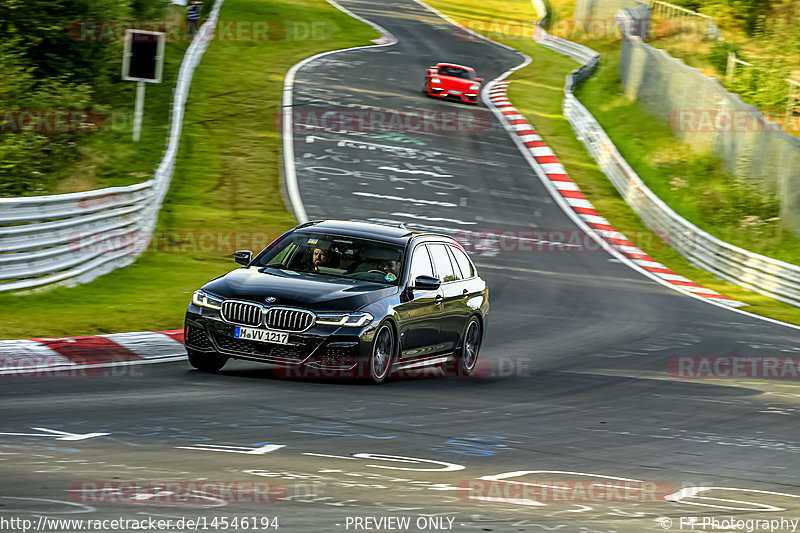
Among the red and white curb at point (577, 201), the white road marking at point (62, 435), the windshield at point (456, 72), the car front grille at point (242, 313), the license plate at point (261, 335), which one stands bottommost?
the red and white curb at point (577, 201)

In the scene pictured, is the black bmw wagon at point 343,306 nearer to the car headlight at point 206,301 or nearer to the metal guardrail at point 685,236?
the car headlight at point 206,301

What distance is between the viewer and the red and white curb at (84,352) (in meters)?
10.6

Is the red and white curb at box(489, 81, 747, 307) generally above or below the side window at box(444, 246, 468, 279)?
below

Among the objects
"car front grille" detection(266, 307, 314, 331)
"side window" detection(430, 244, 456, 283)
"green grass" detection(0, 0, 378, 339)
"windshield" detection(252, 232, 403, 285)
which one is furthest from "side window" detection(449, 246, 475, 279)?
"green grass" detection(0, 0, 378, 339)

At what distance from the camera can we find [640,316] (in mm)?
18594

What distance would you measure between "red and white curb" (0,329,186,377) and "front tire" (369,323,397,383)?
7.19 ft

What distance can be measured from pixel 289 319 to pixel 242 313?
448 millimetres

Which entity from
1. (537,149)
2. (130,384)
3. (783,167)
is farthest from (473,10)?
(130,384)

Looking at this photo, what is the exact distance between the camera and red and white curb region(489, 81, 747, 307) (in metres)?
23.1

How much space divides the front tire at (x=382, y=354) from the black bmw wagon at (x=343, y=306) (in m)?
0.01

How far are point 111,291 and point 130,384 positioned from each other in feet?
20.6

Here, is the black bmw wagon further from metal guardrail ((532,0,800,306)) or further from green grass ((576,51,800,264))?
green grass ((576,51,800,264))

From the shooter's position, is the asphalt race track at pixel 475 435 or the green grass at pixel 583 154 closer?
the asphalt race track at pixel 475 435

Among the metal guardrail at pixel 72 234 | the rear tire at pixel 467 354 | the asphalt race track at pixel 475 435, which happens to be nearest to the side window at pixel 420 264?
the rear tire at pixel 467 354
